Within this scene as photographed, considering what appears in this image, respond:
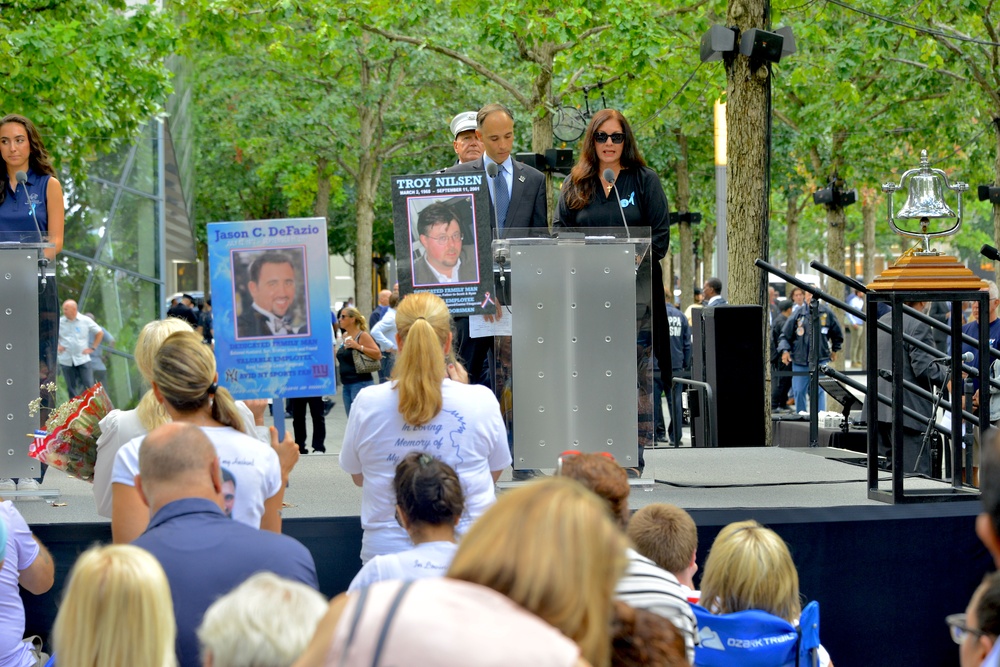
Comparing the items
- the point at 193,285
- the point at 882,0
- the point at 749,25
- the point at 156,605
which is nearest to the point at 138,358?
the point at 156,605

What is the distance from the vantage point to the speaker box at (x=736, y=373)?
9344mm

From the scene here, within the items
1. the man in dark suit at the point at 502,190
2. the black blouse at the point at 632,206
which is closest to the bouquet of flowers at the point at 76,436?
the man in dark suit at the point at 502,190

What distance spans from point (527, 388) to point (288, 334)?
123 centimetres

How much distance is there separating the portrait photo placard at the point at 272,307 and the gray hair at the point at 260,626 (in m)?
Result: 2.66

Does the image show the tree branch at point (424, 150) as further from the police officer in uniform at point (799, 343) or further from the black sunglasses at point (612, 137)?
the black sunglasses at point (612, 137)

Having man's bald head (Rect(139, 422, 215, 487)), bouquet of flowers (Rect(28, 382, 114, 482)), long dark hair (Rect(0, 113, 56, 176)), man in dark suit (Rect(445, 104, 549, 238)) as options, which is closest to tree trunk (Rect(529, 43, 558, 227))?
man in dark suit (Rect(445, 104, 549, 238))

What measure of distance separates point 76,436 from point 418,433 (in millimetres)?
1428

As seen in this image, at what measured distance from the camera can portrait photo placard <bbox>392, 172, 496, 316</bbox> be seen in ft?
19.2

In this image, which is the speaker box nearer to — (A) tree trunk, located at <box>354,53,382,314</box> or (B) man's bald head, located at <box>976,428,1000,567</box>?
(B) man's bald head, located at <box>976,428,1000,567</box>

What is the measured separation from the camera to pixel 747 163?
34.2 feet

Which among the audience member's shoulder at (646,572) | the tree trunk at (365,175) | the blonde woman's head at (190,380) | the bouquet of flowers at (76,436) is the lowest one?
the audience member's shoulder at (646,572)

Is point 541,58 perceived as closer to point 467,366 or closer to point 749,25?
point 749,25

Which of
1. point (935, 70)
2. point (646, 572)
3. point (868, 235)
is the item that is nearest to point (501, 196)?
point (646, 572)

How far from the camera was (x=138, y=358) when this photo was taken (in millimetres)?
4332
